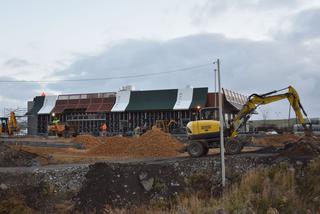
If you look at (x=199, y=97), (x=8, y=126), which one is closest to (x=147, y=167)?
(x=199, y=97)

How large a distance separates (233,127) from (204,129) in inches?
66.1

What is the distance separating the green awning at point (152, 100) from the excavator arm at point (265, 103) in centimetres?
3407

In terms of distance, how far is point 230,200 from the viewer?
48.3 ft

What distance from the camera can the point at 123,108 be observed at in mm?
62562

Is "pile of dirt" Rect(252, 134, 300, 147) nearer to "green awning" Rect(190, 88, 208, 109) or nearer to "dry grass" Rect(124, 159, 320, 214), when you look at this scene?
"green awning" Rect(190, 88, 208, 109)

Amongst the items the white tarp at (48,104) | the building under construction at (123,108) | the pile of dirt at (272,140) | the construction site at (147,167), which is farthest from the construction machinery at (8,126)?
the pile of dirt at (272,140)

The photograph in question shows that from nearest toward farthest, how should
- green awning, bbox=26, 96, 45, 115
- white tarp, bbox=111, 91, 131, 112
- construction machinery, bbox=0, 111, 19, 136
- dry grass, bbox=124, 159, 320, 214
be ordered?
dry grass, bbox=124, 159, 320, 214, construction machinery, bbox=0, 111, 19, 136, white tarp, bbox=111, 91, 131, 112, green awning, bbox=26, 96, 45, 115

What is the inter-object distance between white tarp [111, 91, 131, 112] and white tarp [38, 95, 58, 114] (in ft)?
34.2

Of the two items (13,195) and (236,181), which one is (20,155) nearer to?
(13,195)

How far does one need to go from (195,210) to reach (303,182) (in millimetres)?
6566

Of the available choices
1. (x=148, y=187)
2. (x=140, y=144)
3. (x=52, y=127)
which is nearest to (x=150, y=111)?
(x=52, y=127)

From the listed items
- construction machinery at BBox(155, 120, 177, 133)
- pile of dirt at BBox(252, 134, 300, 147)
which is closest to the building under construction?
construction machinery at BBox(155, 120, 177, 133)

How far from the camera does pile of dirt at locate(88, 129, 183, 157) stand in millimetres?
32053

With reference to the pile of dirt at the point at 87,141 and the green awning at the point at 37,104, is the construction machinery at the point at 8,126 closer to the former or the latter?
the green awning at the point at 37,104
